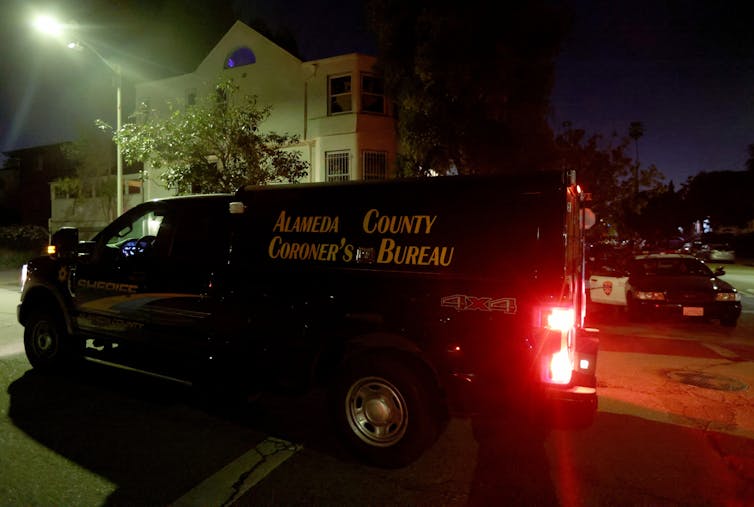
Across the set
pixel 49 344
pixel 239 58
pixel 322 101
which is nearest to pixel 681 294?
pixel 49 344

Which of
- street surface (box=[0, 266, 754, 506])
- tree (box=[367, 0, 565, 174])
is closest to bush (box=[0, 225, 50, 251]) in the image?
tree (box=[367, 0, 565, 174])

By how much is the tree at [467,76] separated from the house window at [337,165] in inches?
175

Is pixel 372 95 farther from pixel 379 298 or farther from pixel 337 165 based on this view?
pixel 379 298

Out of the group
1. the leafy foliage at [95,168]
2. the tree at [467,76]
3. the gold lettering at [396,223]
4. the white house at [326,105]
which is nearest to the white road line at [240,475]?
the gold lettering at [396,223]

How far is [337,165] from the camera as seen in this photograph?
59.8ft

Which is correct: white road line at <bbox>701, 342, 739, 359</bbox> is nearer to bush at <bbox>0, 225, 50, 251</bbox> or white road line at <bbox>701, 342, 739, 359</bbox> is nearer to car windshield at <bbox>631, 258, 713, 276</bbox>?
car windshield at <bbox>631, 258, 713, 276</bbox>

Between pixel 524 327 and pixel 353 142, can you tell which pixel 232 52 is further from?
pixel 524 327

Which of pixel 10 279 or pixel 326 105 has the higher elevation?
pixel 326 105

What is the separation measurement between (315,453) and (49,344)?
393 centimetres

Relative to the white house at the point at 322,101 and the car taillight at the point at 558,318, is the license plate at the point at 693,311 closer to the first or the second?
the car taillight at the point at 558,318

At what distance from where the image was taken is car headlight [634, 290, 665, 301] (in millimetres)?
9922

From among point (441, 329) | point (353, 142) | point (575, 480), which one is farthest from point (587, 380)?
point (353, 142)

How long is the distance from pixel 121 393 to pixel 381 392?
10.4 ft

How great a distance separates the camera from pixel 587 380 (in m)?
3.90
